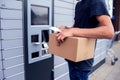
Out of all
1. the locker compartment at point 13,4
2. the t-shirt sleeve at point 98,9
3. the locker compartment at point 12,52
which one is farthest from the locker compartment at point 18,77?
the t-shirt sleeve at point 98,9

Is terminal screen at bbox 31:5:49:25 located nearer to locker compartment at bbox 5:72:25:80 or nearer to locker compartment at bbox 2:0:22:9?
locker compartment at bbox 2:0:22:9

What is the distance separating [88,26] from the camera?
55.7 inches

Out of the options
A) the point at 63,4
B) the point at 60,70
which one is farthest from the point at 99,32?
the point at 60,70

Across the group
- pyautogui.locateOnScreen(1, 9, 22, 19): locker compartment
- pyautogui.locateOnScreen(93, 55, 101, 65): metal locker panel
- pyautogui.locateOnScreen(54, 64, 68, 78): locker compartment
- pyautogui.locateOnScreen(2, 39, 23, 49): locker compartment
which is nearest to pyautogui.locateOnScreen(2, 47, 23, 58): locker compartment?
pyautogui.locateOnScreen(2, 39, 23, 49): locker compartment

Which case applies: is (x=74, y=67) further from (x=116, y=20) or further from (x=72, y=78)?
(x=116, y=20)

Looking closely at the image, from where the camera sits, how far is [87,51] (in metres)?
1.39

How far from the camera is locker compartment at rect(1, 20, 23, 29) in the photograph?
5.90ft

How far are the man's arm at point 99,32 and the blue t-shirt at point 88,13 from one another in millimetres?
49

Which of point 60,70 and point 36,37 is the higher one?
point 36,37

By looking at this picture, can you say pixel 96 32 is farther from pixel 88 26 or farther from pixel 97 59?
pixel 97 59

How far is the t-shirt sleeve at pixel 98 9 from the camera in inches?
50.8

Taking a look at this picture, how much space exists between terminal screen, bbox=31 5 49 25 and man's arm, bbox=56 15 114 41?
929 mm

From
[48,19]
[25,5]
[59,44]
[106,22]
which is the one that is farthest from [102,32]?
[48,19]

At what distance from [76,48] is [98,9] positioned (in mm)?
315
